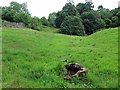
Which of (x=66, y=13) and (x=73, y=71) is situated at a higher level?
(x=66, y=13)

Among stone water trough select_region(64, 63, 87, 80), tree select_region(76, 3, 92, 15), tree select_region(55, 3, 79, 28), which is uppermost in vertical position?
tree select_region(76, 3, 92, 15)

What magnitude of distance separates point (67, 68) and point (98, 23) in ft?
137

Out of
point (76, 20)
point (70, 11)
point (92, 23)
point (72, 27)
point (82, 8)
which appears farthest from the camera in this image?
point (82, 8)

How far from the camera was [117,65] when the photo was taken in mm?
12781

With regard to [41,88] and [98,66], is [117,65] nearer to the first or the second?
[98,66]

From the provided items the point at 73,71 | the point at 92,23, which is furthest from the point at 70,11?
the point at 73,71

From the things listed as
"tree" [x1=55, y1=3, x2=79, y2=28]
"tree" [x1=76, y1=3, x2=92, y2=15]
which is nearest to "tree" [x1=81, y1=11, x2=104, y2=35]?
"tree" [x1=55, y1=3, x2=79, y2=28]

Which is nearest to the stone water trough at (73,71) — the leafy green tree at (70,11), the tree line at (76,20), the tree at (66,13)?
the tree line at (76,20)

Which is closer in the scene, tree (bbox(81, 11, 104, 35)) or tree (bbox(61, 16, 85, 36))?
tree (bbox(61, 16, 85, 36))

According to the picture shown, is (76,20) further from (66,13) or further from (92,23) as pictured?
(66,13)

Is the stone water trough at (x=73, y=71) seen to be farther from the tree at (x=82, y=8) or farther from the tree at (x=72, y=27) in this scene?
the tree at (x=82, y=8)

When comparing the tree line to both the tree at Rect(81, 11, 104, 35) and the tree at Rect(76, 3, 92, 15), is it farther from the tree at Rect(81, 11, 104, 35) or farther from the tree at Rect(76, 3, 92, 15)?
the tree at Rect(76, 3, 92, 15)

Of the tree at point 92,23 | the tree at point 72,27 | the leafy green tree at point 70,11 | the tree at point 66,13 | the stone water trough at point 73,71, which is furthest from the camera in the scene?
the tree at point 66,13

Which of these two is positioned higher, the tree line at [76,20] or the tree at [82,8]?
the tree at [82,8]
